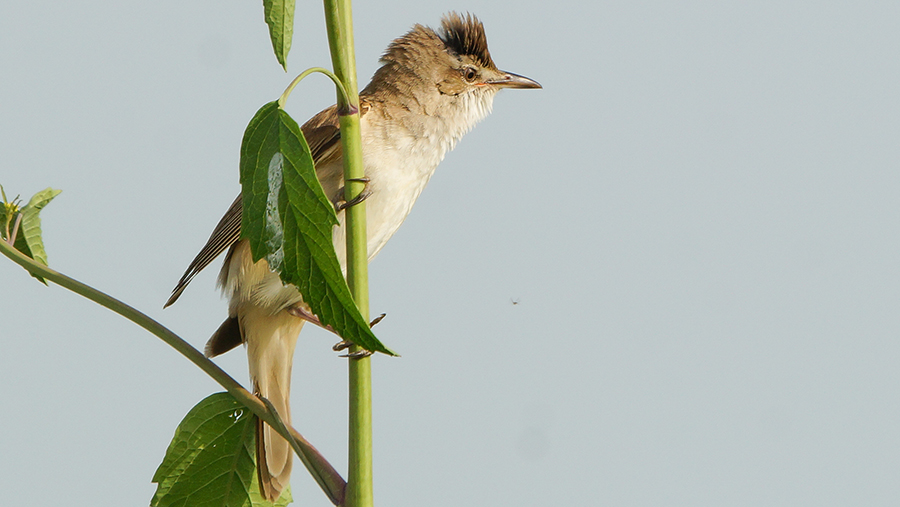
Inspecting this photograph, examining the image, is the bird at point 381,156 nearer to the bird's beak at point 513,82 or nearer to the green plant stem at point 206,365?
the bird's beak at point 513,82

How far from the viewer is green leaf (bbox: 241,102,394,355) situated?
4.50ft

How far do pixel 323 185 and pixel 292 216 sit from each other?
44.8 inches

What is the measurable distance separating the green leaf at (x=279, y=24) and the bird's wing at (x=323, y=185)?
1.07 metres

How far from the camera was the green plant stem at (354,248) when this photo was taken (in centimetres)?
148

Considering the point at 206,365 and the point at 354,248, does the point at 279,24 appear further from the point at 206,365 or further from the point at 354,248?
the point at 206,365

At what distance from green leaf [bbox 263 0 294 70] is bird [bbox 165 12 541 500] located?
989 mm

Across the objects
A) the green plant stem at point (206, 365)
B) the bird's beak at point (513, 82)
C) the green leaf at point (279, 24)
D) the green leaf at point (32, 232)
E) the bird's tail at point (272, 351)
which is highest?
the green leaf at point (279, 24)

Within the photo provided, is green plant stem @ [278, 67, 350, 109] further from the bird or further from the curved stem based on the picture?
the bird

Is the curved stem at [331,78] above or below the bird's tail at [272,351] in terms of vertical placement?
above

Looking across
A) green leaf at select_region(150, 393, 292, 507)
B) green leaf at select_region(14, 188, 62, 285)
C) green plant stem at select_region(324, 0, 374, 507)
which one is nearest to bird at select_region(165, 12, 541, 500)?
green leaf at select_region(150, 393, 292, 507)

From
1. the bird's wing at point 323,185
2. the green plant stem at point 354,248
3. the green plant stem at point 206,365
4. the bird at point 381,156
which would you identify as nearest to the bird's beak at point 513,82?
the bird at point 381,156

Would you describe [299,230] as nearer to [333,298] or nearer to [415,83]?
[333,298]

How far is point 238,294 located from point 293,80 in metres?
1.48

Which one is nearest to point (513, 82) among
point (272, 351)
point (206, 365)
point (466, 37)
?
point (466, 37)
